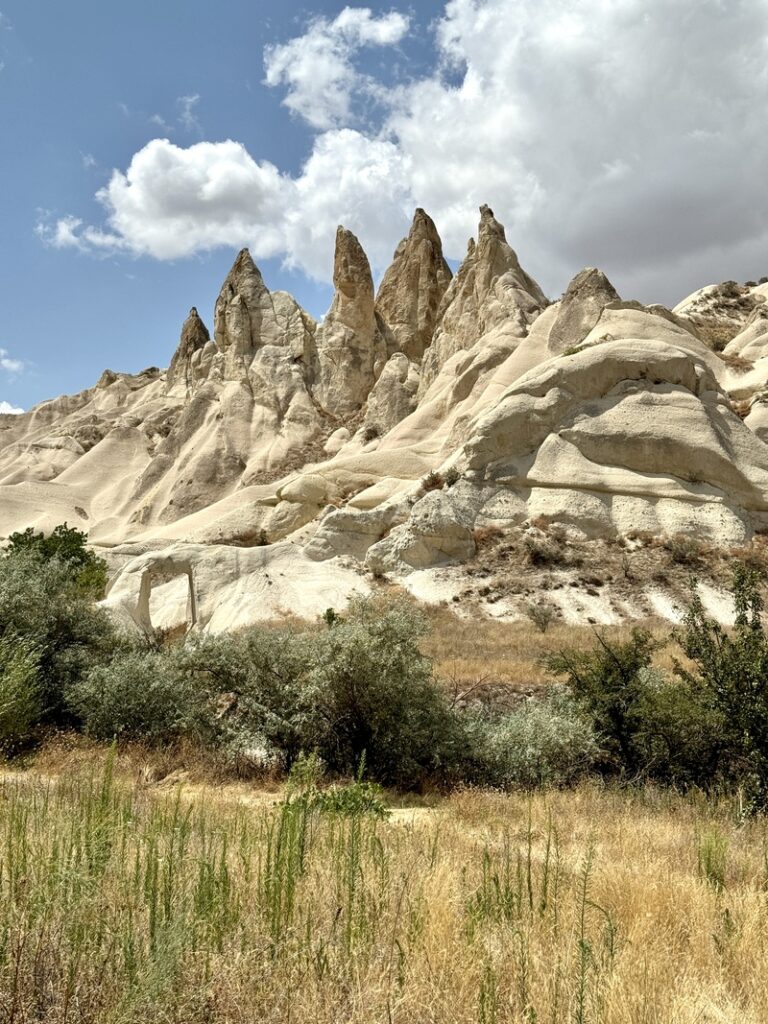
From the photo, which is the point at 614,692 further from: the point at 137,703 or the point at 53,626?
the point at 53,626

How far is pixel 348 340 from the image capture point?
5909 cm

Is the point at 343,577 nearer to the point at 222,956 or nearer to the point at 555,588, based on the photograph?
the point at 555,588

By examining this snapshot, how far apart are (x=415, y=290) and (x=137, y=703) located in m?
59.7

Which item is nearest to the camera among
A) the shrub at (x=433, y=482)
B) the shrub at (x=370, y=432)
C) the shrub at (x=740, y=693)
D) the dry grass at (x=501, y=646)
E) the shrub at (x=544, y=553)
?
the shrub at (x=740, y=693)

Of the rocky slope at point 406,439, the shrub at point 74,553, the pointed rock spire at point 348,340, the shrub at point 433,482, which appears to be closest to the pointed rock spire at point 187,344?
the rocky slope at point 406,439

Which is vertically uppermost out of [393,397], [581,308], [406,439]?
A: [581,308]

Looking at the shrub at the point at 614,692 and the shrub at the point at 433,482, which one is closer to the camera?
the shrub at the point at 614,692

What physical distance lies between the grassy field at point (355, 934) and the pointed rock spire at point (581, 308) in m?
35.6

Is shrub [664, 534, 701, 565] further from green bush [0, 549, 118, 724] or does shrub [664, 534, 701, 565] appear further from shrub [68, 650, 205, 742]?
shrub [68, 650, 205, 742]

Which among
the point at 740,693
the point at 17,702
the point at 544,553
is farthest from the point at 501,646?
the point at 17,702

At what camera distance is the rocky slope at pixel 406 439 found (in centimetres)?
2475

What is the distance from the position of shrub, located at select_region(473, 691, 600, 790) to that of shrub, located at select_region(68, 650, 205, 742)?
3.56 metres

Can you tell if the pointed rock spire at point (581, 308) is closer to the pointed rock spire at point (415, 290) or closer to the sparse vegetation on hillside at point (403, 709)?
the pointed rock spire at point (415, 290)

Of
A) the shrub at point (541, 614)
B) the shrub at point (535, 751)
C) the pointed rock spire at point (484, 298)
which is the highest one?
the pointed rock spire at point (484, 298)
